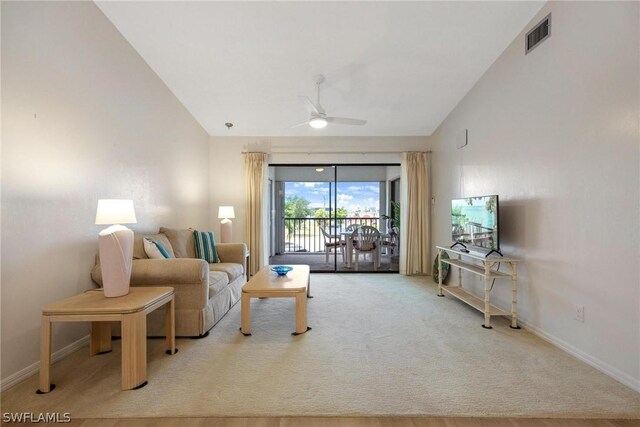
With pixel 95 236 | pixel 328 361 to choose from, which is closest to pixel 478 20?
pixel 328 361

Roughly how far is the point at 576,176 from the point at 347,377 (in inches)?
92.0

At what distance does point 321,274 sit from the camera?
530cm

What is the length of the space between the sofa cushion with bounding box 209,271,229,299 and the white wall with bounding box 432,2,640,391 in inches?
121

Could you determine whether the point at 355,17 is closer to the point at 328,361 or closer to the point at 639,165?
the point at 639,165

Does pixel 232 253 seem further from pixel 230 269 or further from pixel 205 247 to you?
pixel 230 269

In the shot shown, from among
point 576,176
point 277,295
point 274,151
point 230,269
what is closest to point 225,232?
point 230,269

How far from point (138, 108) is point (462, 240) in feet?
13.7

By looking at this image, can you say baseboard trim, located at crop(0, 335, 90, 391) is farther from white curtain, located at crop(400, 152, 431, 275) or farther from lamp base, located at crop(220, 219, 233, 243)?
white curtain, located at crop(400, 152, 431, 275)

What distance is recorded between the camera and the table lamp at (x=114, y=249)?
211 cm

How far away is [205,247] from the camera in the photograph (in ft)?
12.7

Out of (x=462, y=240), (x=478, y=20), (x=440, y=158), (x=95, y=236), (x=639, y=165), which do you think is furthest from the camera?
(x=440, y=158)

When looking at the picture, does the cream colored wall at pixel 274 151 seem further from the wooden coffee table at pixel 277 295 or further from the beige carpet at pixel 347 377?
the beige carpet at pixel 347 377

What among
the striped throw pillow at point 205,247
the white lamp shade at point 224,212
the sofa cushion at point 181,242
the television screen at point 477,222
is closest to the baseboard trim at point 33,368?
the sofa cushion at point 181,242

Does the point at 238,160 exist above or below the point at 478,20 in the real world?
below
